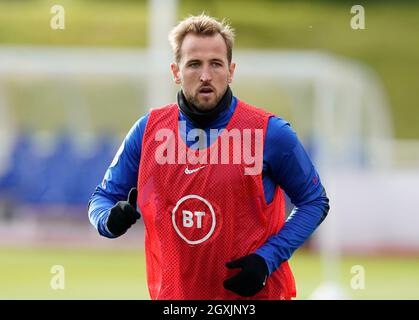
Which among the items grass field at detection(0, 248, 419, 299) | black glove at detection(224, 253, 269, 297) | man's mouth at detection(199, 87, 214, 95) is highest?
man's mouth at detection(199, 87, 214, 95)

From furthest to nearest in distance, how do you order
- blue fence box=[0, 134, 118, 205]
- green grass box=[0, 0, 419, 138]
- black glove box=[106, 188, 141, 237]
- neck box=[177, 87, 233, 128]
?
green grass box=[0, 0, 419, 138] < blue fence box=[0, 134, 118, 205] < neck box=[177, 87, 233, 128] < black glove box=[106, 188, 141, 237]

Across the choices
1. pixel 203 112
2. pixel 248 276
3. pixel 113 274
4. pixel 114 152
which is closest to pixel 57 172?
pixel 114 152

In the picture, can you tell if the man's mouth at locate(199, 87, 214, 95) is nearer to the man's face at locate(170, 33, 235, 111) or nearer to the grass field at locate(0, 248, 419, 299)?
the man's face at locate(170, 33, 235, 111)

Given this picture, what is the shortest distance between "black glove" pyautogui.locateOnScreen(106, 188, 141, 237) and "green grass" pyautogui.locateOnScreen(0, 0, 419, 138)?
26538 millimetres

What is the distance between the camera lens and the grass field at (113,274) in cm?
1208

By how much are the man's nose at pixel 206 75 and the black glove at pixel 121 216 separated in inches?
23.3

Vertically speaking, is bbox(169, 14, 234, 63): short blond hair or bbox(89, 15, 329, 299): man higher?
bbox(169, 14, 234, 63): short blond hair

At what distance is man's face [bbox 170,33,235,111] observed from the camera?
16.7 ft

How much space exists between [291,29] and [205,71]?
92.2 feet

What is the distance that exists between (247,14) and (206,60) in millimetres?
29123

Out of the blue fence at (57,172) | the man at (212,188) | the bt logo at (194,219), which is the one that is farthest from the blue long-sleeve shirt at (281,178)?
the blue fence at (57,172)

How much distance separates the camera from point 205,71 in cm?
508

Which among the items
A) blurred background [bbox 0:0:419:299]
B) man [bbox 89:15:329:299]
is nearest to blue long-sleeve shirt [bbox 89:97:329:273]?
man [bbox 89:15:329:299]

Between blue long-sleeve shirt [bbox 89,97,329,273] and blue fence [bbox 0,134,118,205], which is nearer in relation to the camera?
blue long-sleeve shirt [bbox 89,97,329,273]
